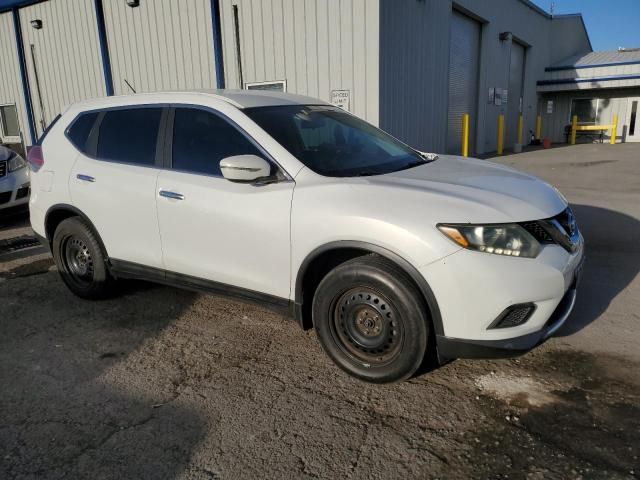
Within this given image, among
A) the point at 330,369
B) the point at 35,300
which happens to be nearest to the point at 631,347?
the point at 330,369

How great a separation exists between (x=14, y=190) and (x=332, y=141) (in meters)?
5.95

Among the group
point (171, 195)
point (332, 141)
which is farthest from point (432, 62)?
point (171, 195)

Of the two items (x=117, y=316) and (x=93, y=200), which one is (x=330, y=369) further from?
(x=93, y=200)

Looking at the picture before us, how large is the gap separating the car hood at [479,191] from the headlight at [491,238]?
4 cm

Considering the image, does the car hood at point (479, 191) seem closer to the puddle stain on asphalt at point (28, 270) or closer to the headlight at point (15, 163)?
the puddle stain on asphalt at point (28, 270)

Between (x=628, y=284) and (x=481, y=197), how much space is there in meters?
2.66

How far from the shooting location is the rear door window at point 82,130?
4.37m

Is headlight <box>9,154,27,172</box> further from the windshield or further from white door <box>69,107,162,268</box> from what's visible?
the windshield

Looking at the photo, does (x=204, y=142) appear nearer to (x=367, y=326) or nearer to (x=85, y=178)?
(x=85, y=178)

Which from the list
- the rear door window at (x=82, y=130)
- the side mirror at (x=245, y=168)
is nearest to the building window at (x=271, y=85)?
the rear door window at (x=82, y=130)

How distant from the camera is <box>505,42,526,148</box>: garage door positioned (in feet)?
70.7

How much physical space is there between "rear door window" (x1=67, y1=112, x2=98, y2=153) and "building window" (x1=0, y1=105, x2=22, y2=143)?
1558cm

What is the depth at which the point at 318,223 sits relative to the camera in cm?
301

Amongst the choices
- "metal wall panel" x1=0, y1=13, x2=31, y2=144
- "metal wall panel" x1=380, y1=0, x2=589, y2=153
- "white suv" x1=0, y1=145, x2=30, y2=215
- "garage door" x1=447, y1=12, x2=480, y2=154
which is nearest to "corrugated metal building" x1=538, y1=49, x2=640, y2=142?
"metal wall panel" x1=380, y1=0, x2=589, y2=153
